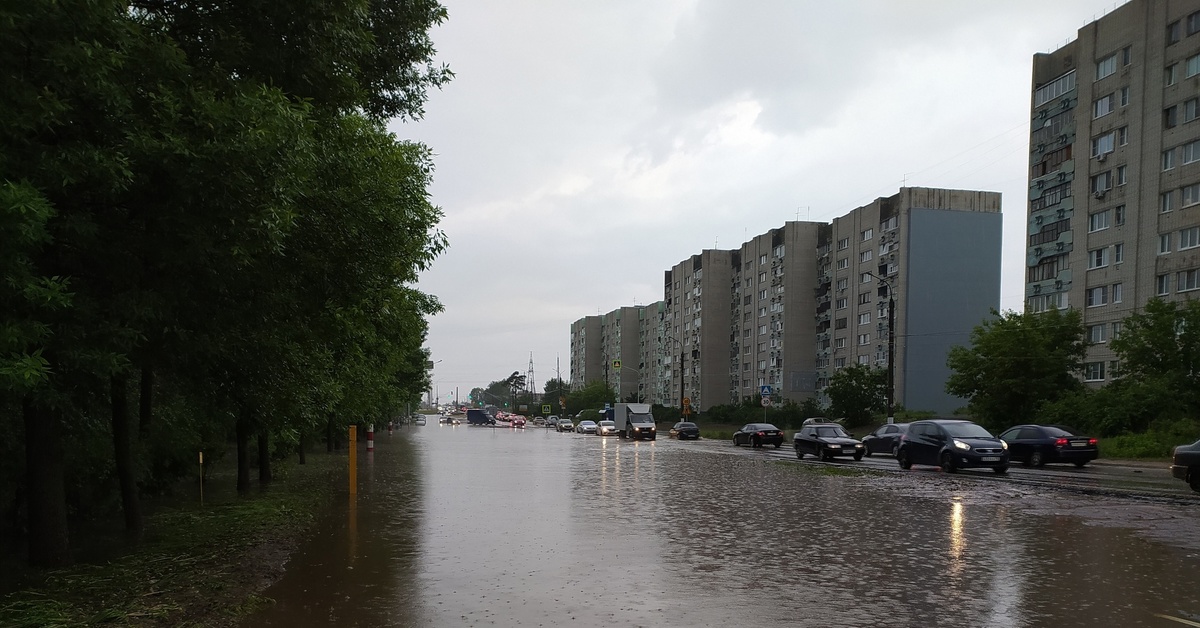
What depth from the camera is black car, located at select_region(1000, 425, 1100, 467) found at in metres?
30.8

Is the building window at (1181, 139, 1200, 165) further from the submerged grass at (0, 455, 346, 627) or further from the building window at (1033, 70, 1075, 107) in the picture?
the submerged grass at (0, 455, 346, 627)

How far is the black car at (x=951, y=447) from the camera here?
85.6 feet

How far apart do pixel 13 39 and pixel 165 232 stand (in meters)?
2.01

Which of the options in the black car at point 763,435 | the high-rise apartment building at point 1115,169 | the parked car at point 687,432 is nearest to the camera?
the black car at point 763,435

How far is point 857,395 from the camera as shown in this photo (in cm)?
6844

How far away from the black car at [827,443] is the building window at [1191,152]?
33036 mm

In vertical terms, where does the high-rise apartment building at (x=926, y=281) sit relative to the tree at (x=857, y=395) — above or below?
above

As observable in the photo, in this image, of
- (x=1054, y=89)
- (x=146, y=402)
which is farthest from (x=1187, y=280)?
(x=146, y=402)

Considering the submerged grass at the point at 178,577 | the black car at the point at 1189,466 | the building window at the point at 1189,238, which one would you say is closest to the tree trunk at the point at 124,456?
the submerged grass at the point at 178,577

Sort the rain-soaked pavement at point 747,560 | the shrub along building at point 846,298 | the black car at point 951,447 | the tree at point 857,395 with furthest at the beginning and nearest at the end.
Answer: the shrub along building at point 846,298, the tree at point 857,395, the black car at point 951,447, the rain-soaked pavement at point 747,560

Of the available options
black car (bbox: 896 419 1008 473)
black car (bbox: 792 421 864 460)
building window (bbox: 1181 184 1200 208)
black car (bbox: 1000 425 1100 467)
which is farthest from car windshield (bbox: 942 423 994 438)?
building window (bbox: 1181 184 1200 208)

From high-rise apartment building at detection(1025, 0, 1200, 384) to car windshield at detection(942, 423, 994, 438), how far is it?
31.0 metres

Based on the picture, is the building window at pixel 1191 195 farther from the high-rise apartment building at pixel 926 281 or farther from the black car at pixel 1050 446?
the high-rise apartment building at pixel 926 281

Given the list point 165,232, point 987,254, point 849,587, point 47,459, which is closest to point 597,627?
point 849,587
